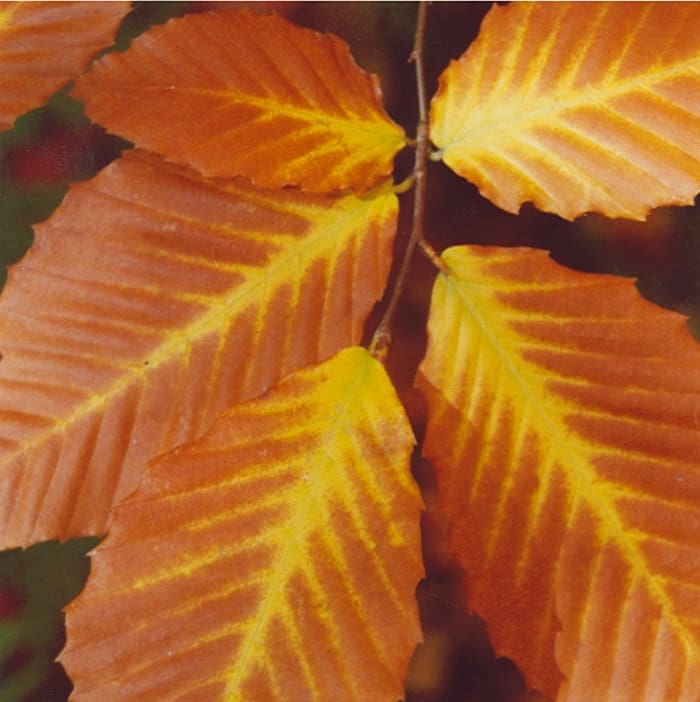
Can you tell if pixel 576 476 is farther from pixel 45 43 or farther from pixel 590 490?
pixel 45 43

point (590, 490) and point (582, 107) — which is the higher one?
point (582, 107)

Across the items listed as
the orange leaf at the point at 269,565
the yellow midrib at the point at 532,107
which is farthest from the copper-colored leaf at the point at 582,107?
the orange leaf at the point at 269,565

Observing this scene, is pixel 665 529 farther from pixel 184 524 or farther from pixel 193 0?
pixel 193 0

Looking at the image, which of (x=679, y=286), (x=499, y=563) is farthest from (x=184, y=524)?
(x=679, y=286)

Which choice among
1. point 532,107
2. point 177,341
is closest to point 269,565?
point 177,341

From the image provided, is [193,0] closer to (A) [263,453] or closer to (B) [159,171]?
(B) [159,171]

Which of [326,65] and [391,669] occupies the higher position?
[326,65]

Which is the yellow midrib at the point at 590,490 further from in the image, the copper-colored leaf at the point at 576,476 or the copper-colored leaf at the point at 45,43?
the copper-colored leaf at the point at 45,43

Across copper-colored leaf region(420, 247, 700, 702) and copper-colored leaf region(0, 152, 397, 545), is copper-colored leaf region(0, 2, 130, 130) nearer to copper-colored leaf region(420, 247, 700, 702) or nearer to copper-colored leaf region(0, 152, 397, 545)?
copper-colored leaf region(0, 152, 397, 545)
